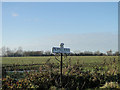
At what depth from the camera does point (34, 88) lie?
643cm

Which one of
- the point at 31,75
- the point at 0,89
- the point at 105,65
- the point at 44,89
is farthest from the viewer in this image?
the point at 105,65

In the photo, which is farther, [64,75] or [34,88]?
[64,75]

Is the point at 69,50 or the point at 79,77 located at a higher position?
the point at 69,50

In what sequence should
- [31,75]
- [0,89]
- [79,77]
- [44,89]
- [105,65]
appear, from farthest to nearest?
[105,65] < [79,77] < [31,75] < [44,89] < [0,89]

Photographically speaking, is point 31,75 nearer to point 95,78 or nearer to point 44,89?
point 44,89

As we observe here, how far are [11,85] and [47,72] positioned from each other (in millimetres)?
1926

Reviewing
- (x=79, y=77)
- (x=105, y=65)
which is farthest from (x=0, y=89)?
(x=105, y=65)

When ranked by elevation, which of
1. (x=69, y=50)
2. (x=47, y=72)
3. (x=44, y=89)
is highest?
(x=69, y=50)

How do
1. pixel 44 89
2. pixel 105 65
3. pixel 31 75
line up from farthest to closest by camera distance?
pixel 105 65
pixel 31 75
pixel 44 89

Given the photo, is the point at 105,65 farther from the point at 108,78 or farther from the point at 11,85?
the point at 11,85

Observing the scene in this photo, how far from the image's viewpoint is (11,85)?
6.38m

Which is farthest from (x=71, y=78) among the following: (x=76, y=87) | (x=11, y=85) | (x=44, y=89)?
(x=11, y=85)

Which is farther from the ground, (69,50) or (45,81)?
(69,50)

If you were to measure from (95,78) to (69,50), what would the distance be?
1636 mm
